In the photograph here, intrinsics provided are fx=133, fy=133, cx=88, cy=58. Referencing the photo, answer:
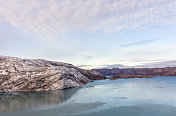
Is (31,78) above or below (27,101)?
above

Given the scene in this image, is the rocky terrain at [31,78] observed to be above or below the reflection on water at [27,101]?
A: above

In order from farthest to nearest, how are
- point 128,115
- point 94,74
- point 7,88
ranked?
point 94,74 → point 7,88 → point 128,115

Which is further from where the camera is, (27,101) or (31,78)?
(31,78)

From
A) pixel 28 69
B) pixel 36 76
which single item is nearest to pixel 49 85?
pixel 36 76

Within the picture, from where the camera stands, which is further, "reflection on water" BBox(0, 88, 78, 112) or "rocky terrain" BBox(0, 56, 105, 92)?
"rocky terrain" BBox(0, 56, 105, 92)

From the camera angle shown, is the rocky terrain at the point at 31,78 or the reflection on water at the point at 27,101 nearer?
the reflection on water at the point at 27,101

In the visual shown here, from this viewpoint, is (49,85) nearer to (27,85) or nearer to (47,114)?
(27,85)

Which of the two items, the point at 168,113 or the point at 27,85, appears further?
the point at 27,85

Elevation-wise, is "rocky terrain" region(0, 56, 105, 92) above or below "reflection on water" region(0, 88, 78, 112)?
above

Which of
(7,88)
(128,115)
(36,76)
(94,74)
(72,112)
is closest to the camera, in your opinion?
(128,115)

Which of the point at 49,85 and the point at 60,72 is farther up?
the point at 60,72
